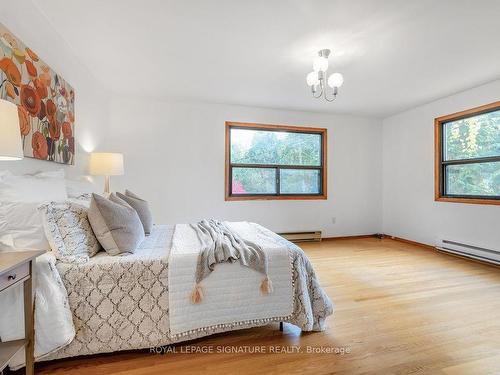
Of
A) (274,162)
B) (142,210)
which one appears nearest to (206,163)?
(274,162)

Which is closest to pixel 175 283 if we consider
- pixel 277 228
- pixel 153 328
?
pixel 153 328

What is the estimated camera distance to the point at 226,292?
62.7 inches

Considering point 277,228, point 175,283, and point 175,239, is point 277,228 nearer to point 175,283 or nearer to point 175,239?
point 175,239

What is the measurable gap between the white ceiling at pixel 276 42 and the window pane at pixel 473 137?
19.8 inches

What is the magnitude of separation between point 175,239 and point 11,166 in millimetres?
1165

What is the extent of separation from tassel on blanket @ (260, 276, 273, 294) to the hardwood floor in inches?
14.1

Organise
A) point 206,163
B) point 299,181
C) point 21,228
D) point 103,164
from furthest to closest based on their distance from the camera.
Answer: point 299,181 < point 206,163 < point 103,164 < point 21,228

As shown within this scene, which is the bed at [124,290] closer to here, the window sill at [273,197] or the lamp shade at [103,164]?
the lamp shade at [103,164]

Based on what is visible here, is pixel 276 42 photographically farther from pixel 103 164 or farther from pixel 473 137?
pixel 473 137

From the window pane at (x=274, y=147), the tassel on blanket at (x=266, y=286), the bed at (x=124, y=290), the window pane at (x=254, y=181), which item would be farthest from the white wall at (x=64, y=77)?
the window pane at (x=254, y=181)

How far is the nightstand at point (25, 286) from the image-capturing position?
42.1 inches

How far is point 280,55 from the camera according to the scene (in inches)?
98.7

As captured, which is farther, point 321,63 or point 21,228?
point 321,63

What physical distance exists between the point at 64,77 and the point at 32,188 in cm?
136
